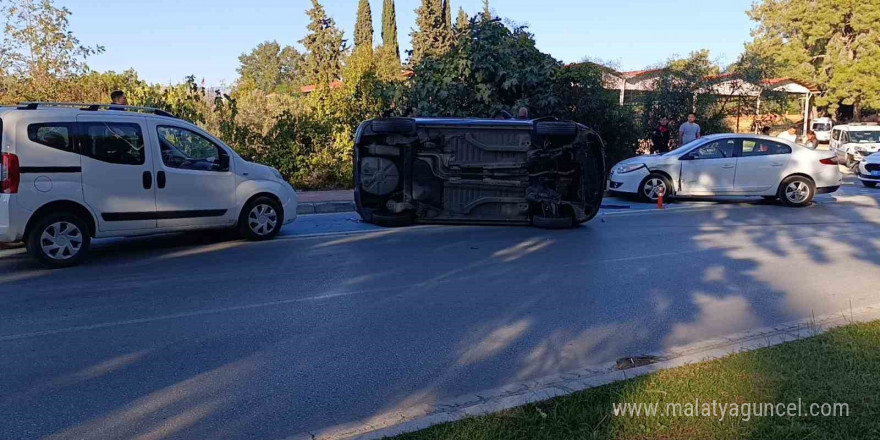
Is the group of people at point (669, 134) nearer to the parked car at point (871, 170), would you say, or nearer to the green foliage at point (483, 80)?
the parked car at point (871, 170)

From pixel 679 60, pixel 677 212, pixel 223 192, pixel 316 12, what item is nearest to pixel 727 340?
pixel 223 192

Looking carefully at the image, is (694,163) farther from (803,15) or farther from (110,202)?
(803,15)

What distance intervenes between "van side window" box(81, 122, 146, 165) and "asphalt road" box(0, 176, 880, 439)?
1280mm

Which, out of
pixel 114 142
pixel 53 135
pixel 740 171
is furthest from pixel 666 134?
pixel 53 135

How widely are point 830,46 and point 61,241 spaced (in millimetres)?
47125

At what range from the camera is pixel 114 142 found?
9234mm

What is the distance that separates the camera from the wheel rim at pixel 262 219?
10.7 metres

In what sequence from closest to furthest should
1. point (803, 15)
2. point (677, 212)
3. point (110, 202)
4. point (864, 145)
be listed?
point (110, 202) < point (677, 212) < point (864, 145) < point (803, 15)

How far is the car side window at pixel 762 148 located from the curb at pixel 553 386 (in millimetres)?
10189

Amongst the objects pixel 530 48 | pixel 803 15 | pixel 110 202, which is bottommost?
pixel 110 202

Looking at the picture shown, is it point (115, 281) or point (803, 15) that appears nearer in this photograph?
point (115, 281)

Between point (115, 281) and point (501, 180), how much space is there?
600 cm

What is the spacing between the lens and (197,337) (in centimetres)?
608

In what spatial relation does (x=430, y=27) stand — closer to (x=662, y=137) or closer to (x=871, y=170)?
(x=662, y=137)
